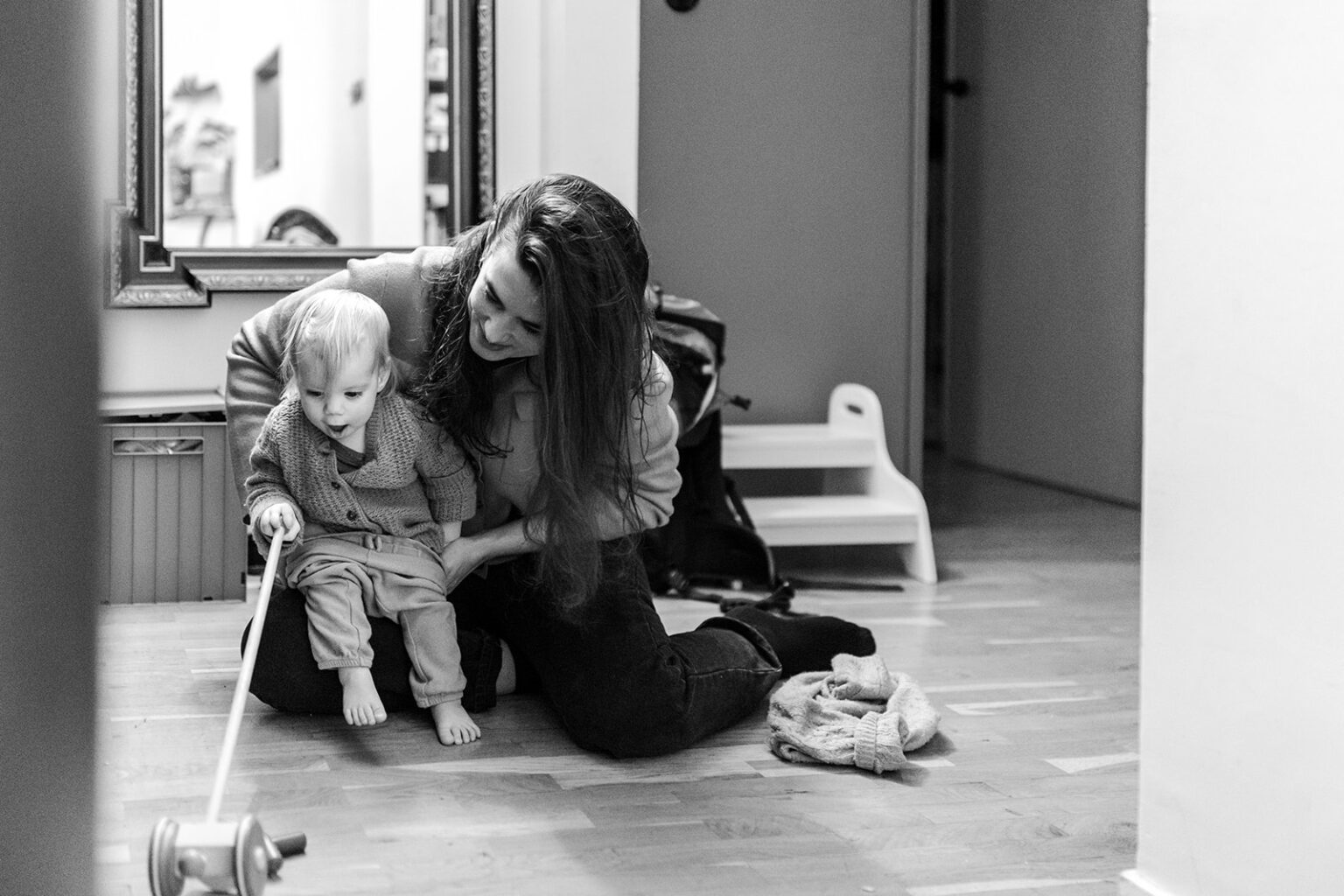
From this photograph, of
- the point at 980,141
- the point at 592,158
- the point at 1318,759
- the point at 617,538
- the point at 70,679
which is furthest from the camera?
the point at 980,141

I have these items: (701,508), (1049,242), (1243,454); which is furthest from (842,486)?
(1243,454)

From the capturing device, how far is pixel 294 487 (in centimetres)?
169

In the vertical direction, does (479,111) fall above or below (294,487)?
above

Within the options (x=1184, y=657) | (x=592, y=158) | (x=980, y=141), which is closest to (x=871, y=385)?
(x=592, y=158)

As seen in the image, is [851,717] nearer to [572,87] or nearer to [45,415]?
[45,415]

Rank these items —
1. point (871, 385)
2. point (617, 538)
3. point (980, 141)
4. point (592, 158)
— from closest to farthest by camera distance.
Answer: point (617, 538) → point (592, 158) → point (871, 385) → point (980, 141)

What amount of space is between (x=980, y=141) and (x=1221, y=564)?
3.80m

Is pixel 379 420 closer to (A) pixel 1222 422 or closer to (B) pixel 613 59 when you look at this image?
(A) pixel 1222 422

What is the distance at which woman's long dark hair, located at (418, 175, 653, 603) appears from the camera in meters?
1.46

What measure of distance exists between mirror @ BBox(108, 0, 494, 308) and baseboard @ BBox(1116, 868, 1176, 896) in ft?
7.03

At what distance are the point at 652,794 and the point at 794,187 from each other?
6.52 ft

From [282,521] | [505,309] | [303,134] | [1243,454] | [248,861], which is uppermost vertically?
[303,134]

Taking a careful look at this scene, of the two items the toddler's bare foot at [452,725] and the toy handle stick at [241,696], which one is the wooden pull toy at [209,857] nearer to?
the toy handle stick at [241,696]

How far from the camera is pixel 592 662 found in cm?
165
